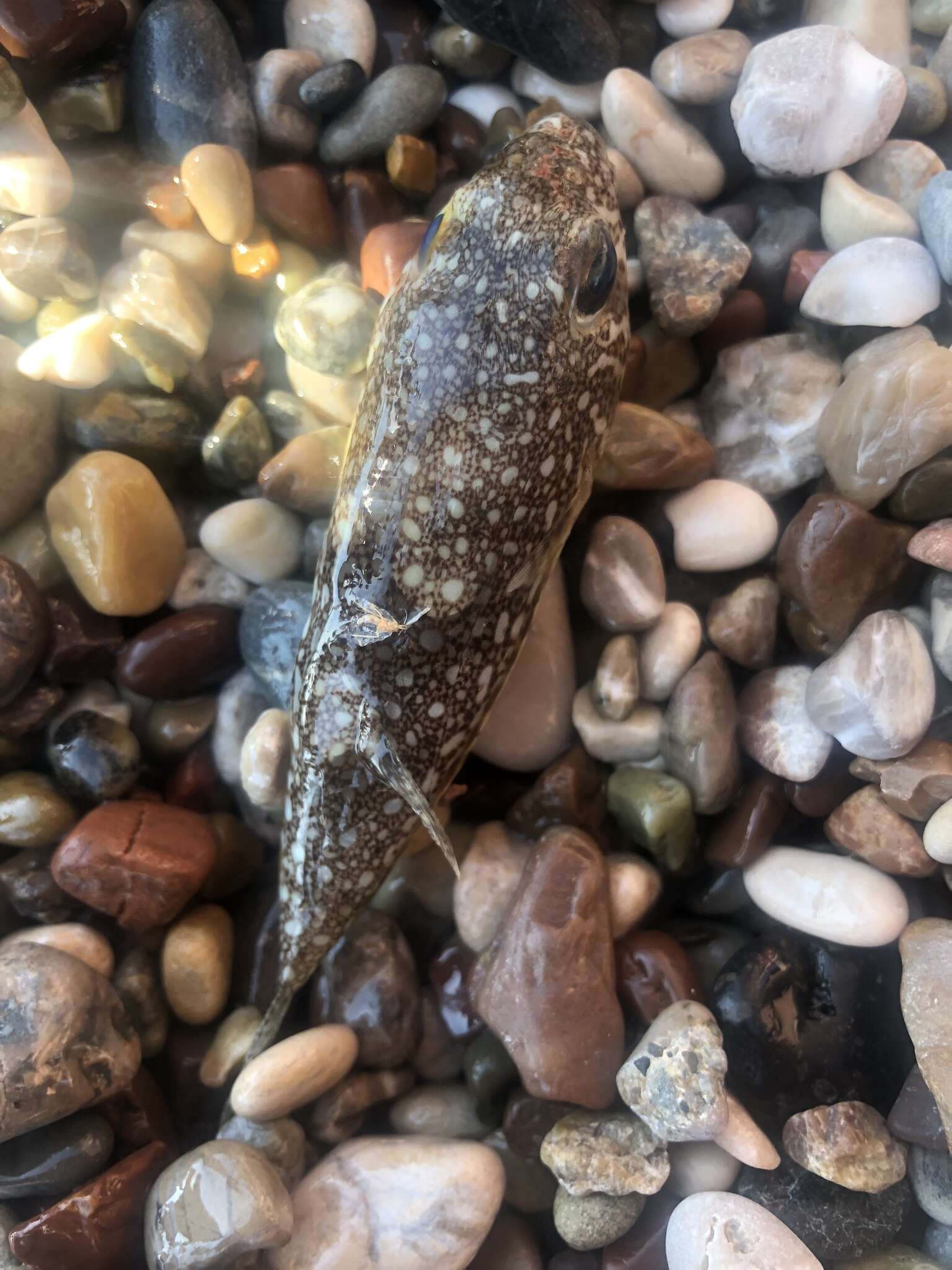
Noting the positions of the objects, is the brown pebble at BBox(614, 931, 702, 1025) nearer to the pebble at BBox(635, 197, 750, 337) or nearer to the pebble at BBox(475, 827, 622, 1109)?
the pebble at BBox(475, 827, 622, 1109)

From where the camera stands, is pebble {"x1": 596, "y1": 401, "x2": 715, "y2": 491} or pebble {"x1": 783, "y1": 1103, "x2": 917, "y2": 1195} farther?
pebble {"x1": 596, "y1": 401, "x2": 715, "y2": 491}

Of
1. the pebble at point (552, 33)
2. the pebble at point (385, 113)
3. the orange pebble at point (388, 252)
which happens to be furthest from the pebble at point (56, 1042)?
the pebble at point (552, 33)

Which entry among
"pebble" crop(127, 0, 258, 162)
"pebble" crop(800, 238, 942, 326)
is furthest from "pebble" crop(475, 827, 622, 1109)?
"pebble" crop(127, 0, 258, 162)

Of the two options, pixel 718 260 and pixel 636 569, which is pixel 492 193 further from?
pixel 636 569

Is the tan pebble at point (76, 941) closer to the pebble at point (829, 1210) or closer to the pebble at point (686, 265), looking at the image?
the pebble at point (829, 1210)

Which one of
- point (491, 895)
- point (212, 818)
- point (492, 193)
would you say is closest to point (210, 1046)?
point (212, 818)

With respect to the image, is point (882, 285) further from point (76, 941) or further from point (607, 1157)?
point (76, 941)

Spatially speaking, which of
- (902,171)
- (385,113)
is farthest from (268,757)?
(902,171)
